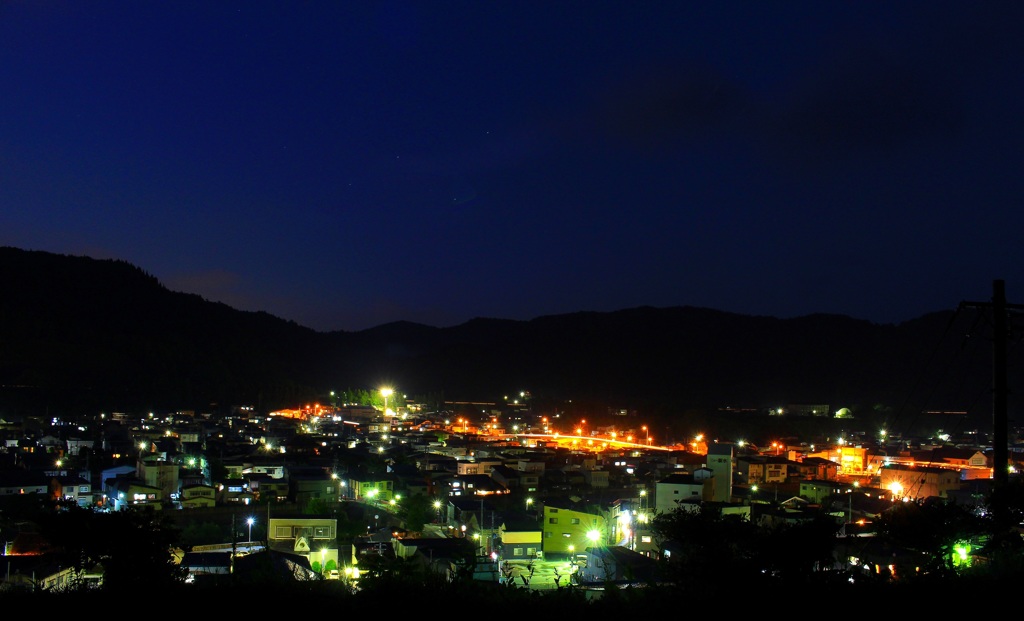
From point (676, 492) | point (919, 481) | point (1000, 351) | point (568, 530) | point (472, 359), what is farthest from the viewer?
point (472, 359)

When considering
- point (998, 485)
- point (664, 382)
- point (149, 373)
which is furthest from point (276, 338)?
point (998, 485)

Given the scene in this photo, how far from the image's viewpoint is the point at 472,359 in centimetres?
4588

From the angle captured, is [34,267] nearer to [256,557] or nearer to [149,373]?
[149,373]

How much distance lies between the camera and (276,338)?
44781 millimetres

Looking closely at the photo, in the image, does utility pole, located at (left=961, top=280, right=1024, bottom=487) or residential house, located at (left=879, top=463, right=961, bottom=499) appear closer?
utility pole, located at (left=961, top=280, right=1024, bottom=487)

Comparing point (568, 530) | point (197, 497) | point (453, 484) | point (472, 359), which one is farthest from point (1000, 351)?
point (472, 359)

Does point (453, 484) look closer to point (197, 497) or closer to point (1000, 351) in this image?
point (197, 497)

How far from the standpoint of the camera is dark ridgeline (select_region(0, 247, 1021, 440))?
88.0 feet

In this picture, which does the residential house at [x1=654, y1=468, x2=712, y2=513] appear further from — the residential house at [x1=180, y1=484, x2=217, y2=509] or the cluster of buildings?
the residential house at [x1=180, y1=484, x2=217, y2=509]

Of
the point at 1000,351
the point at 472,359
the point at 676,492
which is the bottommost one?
the point at 676,492

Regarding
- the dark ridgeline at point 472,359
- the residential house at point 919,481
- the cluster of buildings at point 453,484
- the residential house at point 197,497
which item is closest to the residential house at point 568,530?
the cluster of buildings at point 453,484

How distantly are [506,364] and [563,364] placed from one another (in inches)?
140

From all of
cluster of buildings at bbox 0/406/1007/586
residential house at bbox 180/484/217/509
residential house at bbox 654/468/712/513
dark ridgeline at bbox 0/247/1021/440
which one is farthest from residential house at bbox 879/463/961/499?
dark ridgeline at bbox 0/247/1021/440

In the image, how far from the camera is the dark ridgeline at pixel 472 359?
26.8m
